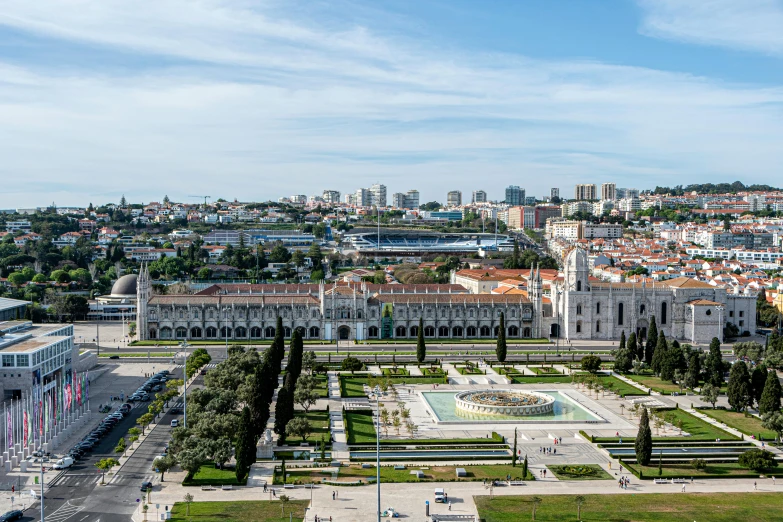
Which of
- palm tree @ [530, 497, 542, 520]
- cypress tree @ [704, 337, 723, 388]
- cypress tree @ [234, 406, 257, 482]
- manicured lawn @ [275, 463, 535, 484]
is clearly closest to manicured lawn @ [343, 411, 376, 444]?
manicured lawn @ [275, 463, 535, 484]

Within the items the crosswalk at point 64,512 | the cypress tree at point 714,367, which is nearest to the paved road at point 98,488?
the crosswalk at point 64,512

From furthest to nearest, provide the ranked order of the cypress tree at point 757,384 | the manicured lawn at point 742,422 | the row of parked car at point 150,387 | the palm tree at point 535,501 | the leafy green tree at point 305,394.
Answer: the row of parked car at point 150,387 → the cypress tree at point 757,384 → the leafy green tree at point 305,394 → the manicured lawn at point 742,422 → the palm tree at point 535,501

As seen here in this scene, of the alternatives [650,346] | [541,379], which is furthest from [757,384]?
[650,346]

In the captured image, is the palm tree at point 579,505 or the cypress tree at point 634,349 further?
the cypress tree at point 634,349

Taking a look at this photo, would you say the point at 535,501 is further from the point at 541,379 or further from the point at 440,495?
the point at 541,379

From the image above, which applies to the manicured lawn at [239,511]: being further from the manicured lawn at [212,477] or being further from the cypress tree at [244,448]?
the manicured lawn at [212,477]

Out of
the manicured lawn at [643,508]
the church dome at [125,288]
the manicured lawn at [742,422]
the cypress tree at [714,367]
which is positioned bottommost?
the manicured lawn at [742,422]

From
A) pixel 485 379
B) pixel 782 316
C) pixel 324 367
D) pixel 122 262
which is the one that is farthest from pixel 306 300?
pixel 122 262
